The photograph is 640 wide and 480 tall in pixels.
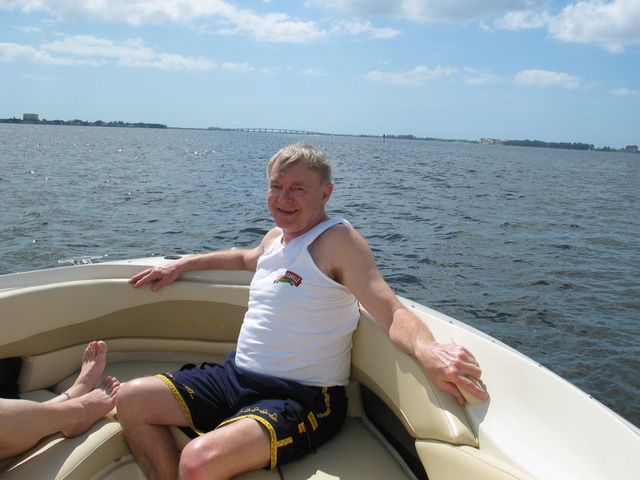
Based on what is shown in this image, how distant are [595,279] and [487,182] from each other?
1704 cm

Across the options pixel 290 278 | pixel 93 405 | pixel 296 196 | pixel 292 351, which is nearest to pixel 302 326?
pixel 292 351

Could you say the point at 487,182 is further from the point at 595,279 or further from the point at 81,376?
the point at 81,376

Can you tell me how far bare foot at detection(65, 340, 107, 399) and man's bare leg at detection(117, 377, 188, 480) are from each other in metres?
0.29

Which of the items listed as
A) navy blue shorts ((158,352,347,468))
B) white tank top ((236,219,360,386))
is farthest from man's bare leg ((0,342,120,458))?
white tank top ((236,219,360,386))

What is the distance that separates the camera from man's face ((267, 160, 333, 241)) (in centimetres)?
246

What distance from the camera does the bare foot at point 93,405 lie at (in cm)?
226

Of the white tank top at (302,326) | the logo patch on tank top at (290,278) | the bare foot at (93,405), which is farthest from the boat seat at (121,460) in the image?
the logo patch on tank top at (290,278)

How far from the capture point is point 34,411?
2.11m

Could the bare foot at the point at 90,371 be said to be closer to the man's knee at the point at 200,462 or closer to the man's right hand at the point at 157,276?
the man's right hand at the point at 157,276

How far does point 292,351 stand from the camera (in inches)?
91.6

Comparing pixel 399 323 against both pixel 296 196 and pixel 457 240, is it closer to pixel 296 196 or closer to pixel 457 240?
pixel 296 196

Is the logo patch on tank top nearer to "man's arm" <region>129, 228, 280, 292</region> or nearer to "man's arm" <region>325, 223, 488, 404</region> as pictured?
"man's arm" <region>325, 223, 488, 404</region>

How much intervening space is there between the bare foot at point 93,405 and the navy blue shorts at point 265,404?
288 mm

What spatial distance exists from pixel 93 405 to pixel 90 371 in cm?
23
